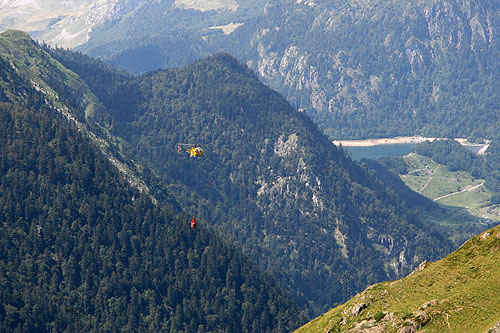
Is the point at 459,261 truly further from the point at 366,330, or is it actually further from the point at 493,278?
the point at 366,330

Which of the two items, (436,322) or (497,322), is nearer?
(497,322)

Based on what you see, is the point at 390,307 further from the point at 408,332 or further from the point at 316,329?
the point at 316,329

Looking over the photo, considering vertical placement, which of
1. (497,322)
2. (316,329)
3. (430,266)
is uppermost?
(497,322)

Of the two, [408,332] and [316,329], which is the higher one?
[408,332]

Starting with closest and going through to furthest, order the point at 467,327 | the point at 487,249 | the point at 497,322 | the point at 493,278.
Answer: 1. the point at 497,322
2. the point at 467,327
3. the point at 493,278
4. the point at 487,249

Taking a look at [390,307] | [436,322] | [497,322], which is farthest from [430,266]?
[497,322]

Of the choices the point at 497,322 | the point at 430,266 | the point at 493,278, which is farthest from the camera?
the point at 430,266
